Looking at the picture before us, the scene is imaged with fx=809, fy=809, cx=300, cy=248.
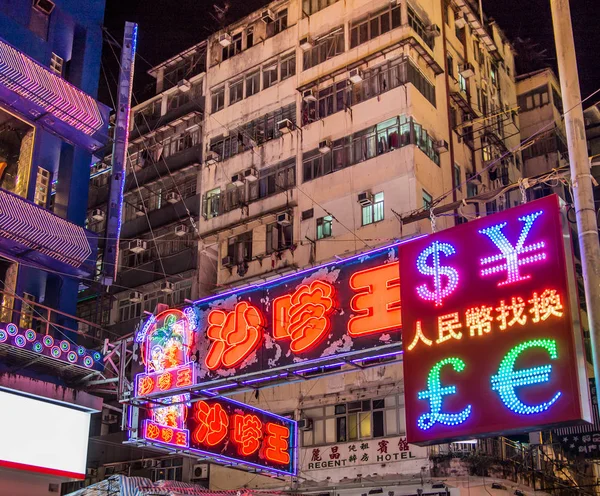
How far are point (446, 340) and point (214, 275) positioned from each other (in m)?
25.9

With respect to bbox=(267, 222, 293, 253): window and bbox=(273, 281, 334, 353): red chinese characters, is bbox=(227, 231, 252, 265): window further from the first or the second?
bbox=(273, 281, 334, 353): red chinese characters

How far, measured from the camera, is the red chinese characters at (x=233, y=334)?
14.3 meters

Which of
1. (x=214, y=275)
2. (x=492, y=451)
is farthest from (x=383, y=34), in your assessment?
(x=492, y=451)

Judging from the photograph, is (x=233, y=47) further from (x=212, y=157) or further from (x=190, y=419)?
(x=190, y=419)

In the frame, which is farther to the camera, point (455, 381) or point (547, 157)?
point (547, 157)

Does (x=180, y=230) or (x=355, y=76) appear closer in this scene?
(x=355, y=76)

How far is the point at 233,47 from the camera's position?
3853 centimetres

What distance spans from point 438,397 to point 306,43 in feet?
87.5

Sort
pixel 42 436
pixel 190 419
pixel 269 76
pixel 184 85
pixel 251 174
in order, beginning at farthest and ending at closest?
pixel 184 85, pixel 269 76, pixel 251 174, pixel 42 436, pixel 190 419

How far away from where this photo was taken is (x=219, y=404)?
1908cm

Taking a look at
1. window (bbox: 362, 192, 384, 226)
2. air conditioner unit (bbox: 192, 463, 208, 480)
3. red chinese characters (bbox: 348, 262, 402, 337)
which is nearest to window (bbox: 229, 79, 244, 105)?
window (bbox: 362, 192, 384, 226)

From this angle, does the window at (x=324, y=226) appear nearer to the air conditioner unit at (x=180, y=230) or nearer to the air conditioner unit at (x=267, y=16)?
the air conditioner unit at (x=180, y=230)

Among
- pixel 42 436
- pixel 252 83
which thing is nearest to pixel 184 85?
pixel 252 83

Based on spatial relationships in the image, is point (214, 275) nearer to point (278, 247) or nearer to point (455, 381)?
point (278, 247)
